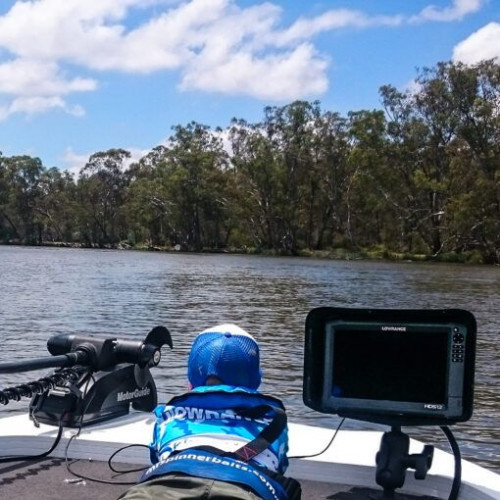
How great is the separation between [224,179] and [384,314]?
88.3m

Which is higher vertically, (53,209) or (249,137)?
(249,137)

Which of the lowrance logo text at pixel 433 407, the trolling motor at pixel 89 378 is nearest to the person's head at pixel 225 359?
the lowrance logo text at pixel 433 407

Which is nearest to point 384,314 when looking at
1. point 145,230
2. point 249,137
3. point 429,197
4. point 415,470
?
point 415,470

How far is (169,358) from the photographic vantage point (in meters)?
13.0

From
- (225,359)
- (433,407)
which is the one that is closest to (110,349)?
(225,359)

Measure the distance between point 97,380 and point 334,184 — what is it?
77512mm

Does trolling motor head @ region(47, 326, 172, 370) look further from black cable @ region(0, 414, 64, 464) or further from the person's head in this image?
the person's head

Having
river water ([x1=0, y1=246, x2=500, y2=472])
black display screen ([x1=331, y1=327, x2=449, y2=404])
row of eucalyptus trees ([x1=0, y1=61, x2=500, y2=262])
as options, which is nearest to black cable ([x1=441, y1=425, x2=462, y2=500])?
black display screen ([x1=331, y1=327, x2=449, y2=404])

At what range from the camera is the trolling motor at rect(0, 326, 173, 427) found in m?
4.02

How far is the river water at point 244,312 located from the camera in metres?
9.82

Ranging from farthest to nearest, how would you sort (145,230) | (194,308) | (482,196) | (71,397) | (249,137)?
(145,230) < (249,137) < (482,196) < (194,308) < (71,397)

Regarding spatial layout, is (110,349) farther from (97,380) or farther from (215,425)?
(215,425)

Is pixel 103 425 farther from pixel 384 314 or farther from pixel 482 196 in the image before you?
pixel 482 196

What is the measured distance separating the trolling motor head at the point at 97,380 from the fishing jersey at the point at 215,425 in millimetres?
1352
